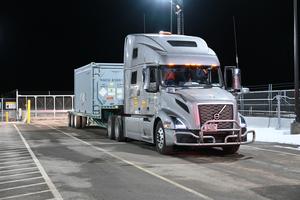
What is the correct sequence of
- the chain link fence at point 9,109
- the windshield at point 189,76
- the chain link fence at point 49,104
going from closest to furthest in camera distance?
the windshield at point 189,76
the chain link fence at point 9,109
the chain link fence at point 49,104

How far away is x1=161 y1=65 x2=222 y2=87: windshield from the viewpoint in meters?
16.7

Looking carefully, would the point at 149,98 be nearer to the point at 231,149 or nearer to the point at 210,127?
the point at 210,127

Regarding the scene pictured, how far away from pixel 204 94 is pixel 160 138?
1.96m

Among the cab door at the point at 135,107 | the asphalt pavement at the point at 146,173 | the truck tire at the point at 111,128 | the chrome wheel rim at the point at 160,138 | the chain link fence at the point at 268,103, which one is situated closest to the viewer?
the asphalt pavement at the point at 146,173

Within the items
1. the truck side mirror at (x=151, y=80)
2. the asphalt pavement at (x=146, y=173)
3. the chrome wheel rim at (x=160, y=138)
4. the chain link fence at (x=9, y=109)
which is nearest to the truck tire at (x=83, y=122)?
the asphalt pavement at (x=146, y=173)

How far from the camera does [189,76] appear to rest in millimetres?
16953

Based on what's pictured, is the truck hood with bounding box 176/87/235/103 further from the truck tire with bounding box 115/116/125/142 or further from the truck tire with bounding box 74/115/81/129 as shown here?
the truck tire with bounding box 74/115/81/129

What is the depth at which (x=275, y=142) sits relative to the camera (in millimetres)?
20766

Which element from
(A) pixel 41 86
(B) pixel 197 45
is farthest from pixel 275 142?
(A) pixel 41 86

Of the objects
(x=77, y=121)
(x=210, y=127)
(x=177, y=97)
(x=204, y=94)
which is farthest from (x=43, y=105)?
(x=210, y=127)

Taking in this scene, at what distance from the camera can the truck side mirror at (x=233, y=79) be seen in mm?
16633

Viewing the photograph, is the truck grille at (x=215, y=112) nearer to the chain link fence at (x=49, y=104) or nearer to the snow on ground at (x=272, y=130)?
the snow on ground at (x=272, y=130)

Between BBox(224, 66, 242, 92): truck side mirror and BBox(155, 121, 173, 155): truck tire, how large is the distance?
264 cm

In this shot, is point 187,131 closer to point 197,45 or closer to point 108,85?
point 197,45
